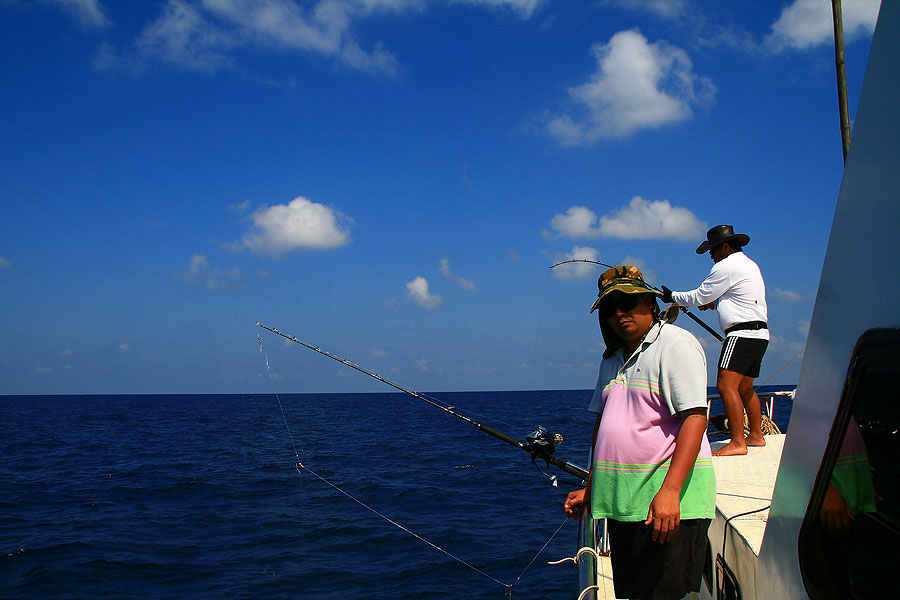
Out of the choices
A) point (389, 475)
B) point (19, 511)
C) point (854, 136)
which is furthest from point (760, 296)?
point (19, 511)

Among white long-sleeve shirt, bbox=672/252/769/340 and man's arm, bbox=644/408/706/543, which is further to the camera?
white long-sleeve shirt, bbox=672/252/769/340

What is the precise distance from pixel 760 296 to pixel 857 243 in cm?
324

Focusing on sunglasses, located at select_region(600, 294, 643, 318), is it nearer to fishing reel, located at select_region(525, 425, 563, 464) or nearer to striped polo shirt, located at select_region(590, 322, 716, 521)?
striped polo shirt, located at select_region(590, 322, 716, 521)

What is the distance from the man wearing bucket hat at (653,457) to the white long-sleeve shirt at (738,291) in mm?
2171

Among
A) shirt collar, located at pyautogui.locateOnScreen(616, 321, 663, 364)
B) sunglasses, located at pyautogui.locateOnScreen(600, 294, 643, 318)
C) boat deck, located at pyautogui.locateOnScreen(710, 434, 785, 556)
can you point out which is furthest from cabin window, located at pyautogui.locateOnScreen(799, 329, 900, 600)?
sunglasses, located at pyautogui.locateOnScreen(600, 294, 643, 318)

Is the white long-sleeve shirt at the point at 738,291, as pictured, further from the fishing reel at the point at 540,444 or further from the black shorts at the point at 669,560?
the black shorts at the point at 669,560

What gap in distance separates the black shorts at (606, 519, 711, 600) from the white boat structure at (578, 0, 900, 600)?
0.53m

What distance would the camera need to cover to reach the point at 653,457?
2.36 meters

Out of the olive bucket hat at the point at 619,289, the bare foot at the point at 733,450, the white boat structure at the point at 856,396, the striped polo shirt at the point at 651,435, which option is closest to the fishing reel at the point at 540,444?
the olive bucket hat at the point at 619,289

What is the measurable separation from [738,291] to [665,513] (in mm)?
2682

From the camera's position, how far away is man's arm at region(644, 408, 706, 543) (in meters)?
2.24

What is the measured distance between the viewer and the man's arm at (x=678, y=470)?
7.36 feet

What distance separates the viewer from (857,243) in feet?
4.84

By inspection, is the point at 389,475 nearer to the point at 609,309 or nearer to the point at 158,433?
the point at 609,309
